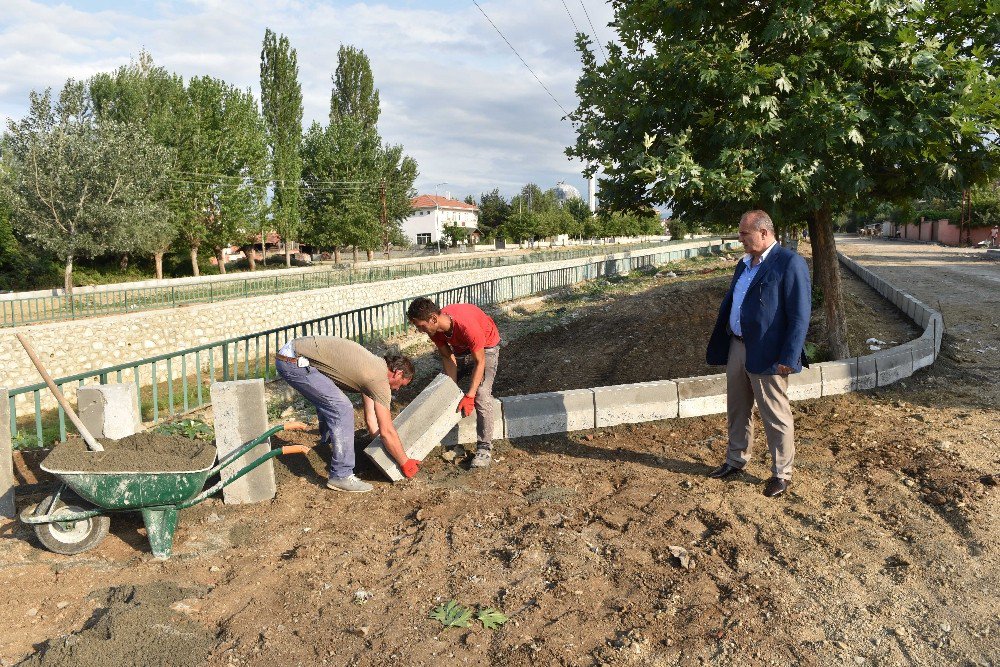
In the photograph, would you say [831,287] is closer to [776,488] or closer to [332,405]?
[776,488]

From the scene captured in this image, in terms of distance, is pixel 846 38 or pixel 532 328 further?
pixel 532 328

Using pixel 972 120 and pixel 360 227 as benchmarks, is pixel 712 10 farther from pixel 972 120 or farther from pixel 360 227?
pixel 360 227

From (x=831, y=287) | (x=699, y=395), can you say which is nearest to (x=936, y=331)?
(x=831, y=287)

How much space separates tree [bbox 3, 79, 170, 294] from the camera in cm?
2291

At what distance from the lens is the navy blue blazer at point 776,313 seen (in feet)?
13.6

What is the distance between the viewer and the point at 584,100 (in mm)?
7266

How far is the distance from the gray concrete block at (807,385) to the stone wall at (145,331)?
46.1ft

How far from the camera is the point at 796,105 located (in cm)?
579

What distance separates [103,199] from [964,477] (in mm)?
27964

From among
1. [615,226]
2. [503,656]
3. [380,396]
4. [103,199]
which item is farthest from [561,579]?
[615,226]

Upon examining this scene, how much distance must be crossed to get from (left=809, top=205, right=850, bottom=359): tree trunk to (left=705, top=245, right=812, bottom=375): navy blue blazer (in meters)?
3.60

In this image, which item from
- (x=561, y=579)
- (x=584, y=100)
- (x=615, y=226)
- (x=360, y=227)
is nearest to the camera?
(x=561, y=579)

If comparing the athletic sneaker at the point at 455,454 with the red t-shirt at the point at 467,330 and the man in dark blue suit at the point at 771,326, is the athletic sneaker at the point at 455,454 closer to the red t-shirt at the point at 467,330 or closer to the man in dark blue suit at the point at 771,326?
the red t-shirt at the point at 467,330

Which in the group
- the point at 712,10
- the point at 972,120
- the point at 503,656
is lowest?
the point at 503,656
